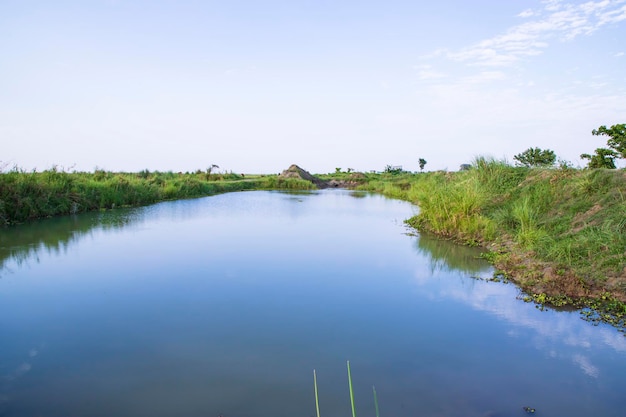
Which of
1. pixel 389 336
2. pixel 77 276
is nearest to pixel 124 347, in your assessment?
pixel 389 336

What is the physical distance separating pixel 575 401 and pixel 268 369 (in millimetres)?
2236

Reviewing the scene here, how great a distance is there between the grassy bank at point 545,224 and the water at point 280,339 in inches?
22.9

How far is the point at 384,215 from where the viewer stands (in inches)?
556

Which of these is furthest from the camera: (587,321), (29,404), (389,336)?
(587,321)

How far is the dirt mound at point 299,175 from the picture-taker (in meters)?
33.5

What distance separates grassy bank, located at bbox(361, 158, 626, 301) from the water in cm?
58

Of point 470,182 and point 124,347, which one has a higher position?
point 470,182

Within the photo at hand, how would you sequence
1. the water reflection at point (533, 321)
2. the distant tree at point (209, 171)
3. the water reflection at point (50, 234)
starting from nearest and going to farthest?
1. the water reflection at point (533, 321)
2. the water reflection at point (50, 234)
3. the distant tree at point (209, 171)

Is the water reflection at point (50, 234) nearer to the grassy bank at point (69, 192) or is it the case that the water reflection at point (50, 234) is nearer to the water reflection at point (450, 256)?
the grassy bank at point (69, 192)

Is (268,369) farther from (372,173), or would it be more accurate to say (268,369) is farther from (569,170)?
(372,173)

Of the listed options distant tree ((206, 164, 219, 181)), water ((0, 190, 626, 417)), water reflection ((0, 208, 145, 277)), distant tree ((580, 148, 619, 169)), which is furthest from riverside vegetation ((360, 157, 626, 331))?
distant tree ((206, 164, 219, 181))

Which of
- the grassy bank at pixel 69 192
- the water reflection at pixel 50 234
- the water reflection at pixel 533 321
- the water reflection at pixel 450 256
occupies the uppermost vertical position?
the grassy bank at pixel 69 192

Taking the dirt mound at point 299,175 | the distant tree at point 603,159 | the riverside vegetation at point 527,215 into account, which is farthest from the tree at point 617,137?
the dirt mound at point 299,175

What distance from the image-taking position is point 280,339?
383 centimetres
